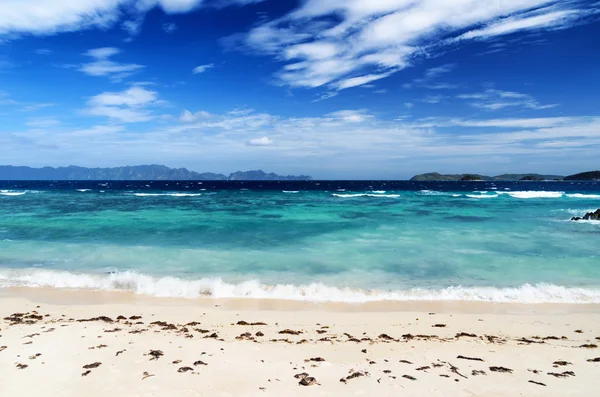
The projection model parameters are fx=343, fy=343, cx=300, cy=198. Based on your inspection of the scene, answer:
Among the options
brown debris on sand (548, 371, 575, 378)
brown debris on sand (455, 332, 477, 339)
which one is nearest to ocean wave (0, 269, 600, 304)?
brown debris on sand (455, 332, 477, 339)

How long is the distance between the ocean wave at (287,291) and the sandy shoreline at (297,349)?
48cm

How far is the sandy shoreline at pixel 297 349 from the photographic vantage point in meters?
4.17

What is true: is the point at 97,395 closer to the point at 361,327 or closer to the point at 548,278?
the point at 361,327

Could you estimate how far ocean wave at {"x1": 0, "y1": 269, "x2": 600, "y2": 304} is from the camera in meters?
8.20

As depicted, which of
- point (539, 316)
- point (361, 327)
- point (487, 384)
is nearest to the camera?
point (487, 384)

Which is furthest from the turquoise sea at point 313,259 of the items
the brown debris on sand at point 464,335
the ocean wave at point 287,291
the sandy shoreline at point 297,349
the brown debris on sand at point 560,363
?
the brown debris on sand at point 560,363

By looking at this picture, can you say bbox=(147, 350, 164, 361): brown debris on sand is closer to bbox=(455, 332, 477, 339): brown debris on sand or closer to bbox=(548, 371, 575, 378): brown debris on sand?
bbox=(455, 332, 477, 339): brown debris on sand

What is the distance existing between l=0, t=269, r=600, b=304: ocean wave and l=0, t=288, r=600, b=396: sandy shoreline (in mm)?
480

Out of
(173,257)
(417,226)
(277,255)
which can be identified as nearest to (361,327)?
(277,255)

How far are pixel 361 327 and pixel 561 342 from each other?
10.8ft

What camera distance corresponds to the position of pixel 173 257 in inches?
488

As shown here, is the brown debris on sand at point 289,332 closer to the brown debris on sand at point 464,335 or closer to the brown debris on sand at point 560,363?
the brown debris on sand at point 464,335

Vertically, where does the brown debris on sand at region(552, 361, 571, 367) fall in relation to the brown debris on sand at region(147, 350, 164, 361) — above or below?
below

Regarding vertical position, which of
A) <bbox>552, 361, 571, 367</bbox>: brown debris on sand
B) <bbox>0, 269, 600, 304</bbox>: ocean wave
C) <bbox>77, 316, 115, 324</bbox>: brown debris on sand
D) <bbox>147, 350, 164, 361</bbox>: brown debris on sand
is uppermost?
<bbox>147, 350, 164, 361</bbox>: brown debris on sand
